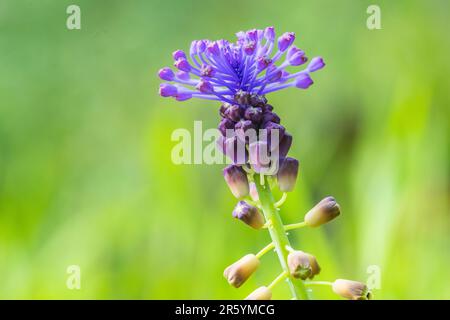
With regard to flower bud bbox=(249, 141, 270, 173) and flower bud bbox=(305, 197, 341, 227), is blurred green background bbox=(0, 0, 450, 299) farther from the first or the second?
flower bud bbox=(249, 141, 270, 173)

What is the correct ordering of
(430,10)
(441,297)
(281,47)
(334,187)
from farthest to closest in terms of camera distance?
(430,10) < (334,187) < (441,297) < (281,47)

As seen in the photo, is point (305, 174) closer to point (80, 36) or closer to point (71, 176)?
point (71, 176)


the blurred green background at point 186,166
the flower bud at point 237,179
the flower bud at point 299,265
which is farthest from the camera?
the blurred green background at point 186,166

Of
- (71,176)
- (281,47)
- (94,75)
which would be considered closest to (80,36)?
(94,75)

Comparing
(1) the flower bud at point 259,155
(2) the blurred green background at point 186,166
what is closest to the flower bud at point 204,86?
(1) the flower bud at point 259,155

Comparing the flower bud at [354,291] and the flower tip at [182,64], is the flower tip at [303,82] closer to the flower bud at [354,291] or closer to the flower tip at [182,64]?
the flower tip at [182,64]

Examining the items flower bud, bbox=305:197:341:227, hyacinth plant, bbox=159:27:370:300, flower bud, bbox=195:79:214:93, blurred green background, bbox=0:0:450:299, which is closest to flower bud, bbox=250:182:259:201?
hyacinth plant, bbox=159:27:370:300

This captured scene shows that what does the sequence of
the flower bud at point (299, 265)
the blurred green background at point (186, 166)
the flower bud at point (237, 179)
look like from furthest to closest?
the blurred green background at point (186, 166) < the flower bud at point (237, 179) < the flower bud at point (299, 265)
